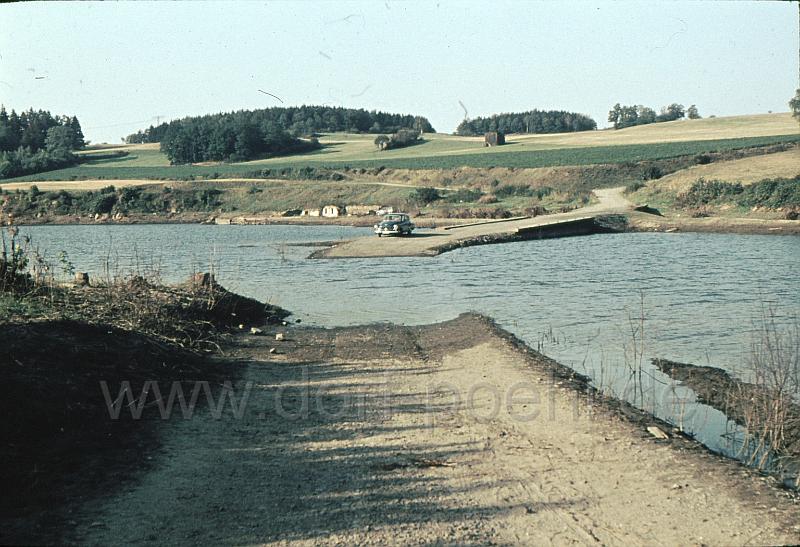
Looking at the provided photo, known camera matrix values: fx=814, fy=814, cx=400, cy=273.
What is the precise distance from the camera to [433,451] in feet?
33.2

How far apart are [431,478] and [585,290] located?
1848cm

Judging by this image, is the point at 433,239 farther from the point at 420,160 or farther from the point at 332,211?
the point at 420,160

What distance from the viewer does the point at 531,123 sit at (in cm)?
17312

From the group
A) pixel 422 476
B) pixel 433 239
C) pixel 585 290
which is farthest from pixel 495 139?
pixel 422 476

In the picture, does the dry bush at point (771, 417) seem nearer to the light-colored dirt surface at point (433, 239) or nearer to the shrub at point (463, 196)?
the light-colored dirt surface at point (433, 239)

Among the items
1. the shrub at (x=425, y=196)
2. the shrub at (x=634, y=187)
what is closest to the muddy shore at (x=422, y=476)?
the shrub at (x=634, y=187)

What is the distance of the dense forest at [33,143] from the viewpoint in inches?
3280

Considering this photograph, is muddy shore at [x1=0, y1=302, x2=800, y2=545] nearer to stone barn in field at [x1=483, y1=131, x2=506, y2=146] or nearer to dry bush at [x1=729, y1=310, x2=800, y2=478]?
dry bush at [x1=729, y1=310, x2=800, y2=478]

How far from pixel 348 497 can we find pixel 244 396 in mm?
4741

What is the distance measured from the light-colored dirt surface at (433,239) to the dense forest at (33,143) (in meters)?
50.5

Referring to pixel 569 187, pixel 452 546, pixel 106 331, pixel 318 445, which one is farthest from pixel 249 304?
pixel 569 187

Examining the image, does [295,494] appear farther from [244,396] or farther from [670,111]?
[670,111]

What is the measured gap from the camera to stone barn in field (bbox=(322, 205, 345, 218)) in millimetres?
78312

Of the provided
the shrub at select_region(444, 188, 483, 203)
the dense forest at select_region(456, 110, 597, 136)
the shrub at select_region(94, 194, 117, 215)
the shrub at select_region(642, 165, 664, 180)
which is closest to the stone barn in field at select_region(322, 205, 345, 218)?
the shrub at select_region(444, 188, 483, 203)
